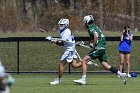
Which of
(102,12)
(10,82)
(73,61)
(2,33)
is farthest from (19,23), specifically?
(10,82)

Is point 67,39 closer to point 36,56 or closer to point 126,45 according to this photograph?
point 126,45

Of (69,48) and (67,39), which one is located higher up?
(67,39)

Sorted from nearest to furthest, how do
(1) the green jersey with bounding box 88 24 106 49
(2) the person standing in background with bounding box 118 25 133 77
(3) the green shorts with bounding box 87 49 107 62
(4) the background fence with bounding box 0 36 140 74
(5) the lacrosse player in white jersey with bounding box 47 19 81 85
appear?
(1) the green jersey with bounding box 88 24 106 49
(3) the green shorts with bounding box 87 49 107 62
(5) the lacrosse player in white jersey with bounding box 47 19 81 85
(2) the person standing in background with bounding box 118 25 133 77
(4) the background fence with bounding box 0 36 140 74

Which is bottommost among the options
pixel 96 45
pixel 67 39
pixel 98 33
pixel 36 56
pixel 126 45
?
pixel 36 56

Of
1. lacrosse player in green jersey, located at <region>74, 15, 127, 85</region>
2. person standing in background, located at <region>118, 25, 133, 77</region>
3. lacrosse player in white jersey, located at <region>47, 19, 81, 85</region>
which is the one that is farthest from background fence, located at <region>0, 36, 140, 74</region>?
lacrosse player in green jersey, located at <region>74, 15, 127, 85</region>

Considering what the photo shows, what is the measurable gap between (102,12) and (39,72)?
37.4 ft

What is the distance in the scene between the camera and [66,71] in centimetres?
2478

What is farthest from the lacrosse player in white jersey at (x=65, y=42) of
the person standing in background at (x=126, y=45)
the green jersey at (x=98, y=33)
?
the person standing in background at (x=126, y=45)

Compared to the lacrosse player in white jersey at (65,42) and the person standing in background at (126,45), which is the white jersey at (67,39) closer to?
the lacrosse player in white jersey at (65,42)

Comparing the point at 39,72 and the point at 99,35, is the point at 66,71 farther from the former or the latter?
the point at 99,35

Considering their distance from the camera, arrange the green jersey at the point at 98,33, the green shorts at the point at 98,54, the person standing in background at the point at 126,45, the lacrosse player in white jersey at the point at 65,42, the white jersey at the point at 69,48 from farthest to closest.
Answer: the person standing in background at the point at 126,45
the white jersey at the point at 69,48
the lacrosse player in white jersey at the point at 65,42
the green shorts at the point at 98,54
the green jersey at the point at 98,33

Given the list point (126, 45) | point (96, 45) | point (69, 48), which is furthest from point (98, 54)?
point (126, 45)

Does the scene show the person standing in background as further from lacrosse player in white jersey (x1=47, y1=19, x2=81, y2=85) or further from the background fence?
lacrosse player in white jersey (x1=47, y1=19, x2=81, y2=85)

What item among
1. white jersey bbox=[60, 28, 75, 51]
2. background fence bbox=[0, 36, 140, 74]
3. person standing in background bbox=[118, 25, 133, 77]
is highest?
white jersey bbox=[60, 28, 75, 51]
